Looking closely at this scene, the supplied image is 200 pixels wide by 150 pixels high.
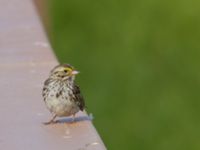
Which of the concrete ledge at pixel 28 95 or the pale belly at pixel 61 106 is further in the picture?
the pale belly at pixel 61 106

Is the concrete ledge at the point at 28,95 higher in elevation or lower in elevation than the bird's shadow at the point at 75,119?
higher

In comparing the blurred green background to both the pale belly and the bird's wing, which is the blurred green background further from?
the pale belly

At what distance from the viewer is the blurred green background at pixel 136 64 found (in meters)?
13.0

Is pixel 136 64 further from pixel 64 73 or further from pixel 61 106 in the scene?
pixel 61 106

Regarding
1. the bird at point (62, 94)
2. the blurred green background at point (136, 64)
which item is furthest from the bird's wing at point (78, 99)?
the blurred green background at point (136, 64)

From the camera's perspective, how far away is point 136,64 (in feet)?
49.9

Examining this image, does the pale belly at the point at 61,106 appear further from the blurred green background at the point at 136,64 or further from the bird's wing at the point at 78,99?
the blurred green background at the point at 136,64

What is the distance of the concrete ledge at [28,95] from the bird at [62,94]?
0.05 meters

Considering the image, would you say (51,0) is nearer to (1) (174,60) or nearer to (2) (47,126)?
(1) (174,60)

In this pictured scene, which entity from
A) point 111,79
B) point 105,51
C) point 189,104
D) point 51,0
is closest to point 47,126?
point 189,104

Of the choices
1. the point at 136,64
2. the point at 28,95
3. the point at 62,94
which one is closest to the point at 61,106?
the point at 62,94

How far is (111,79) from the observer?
1479 cm

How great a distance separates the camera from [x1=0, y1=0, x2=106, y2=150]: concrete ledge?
19.1ft

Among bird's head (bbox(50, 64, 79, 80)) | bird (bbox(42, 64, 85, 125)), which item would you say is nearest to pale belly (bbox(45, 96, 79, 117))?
bird (bbox(42, 64, 85, 125))
